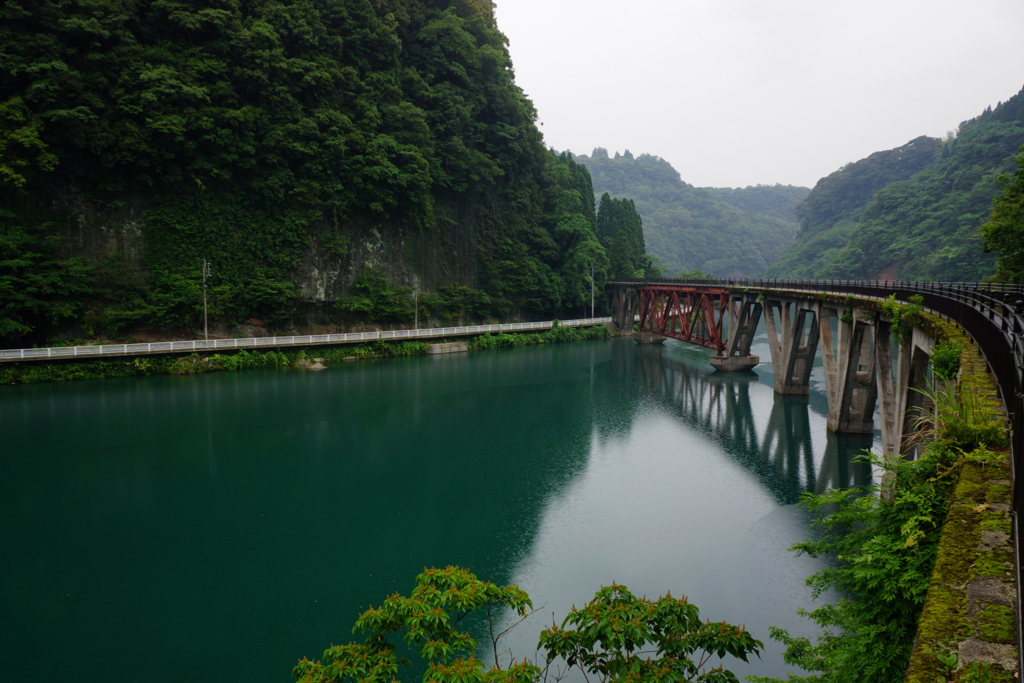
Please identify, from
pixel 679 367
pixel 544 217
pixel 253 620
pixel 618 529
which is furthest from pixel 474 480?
pixel 544 217

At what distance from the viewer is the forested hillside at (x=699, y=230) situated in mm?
143250

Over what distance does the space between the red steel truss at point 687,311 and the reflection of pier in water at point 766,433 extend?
166 inches

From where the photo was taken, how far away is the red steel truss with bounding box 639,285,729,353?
45250mm

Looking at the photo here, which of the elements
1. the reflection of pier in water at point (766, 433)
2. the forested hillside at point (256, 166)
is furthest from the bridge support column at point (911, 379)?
the forested hillside at point (256, 166)

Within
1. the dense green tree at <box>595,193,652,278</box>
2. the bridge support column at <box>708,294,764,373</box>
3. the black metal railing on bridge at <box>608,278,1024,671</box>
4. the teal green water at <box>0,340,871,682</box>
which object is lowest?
the teal green water at <box>0,340,871,682</box>

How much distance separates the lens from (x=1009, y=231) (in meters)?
23.8

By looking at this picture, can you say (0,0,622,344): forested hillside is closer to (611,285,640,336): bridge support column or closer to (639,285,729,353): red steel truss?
(611,285,640,336): bridge support column

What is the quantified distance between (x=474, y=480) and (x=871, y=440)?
16.8 m

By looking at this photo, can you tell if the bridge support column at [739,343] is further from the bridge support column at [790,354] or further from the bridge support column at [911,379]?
the bridge support column at [911,379]

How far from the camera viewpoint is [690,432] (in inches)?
1095

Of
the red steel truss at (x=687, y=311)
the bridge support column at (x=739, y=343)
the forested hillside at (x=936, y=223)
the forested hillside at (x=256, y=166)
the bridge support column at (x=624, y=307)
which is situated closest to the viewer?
the forested hillside at (x=256, y=166)

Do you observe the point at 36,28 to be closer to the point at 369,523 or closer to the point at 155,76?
the point at 155,76

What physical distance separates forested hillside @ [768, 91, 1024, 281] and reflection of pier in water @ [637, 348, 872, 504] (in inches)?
1487

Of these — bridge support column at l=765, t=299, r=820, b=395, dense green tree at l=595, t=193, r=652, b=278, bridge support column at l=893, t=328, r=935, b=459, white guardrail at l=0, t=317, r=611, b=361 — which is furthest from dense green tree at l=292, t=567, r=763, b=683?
dense green tree at l=595, t=193, r=652, b=278
